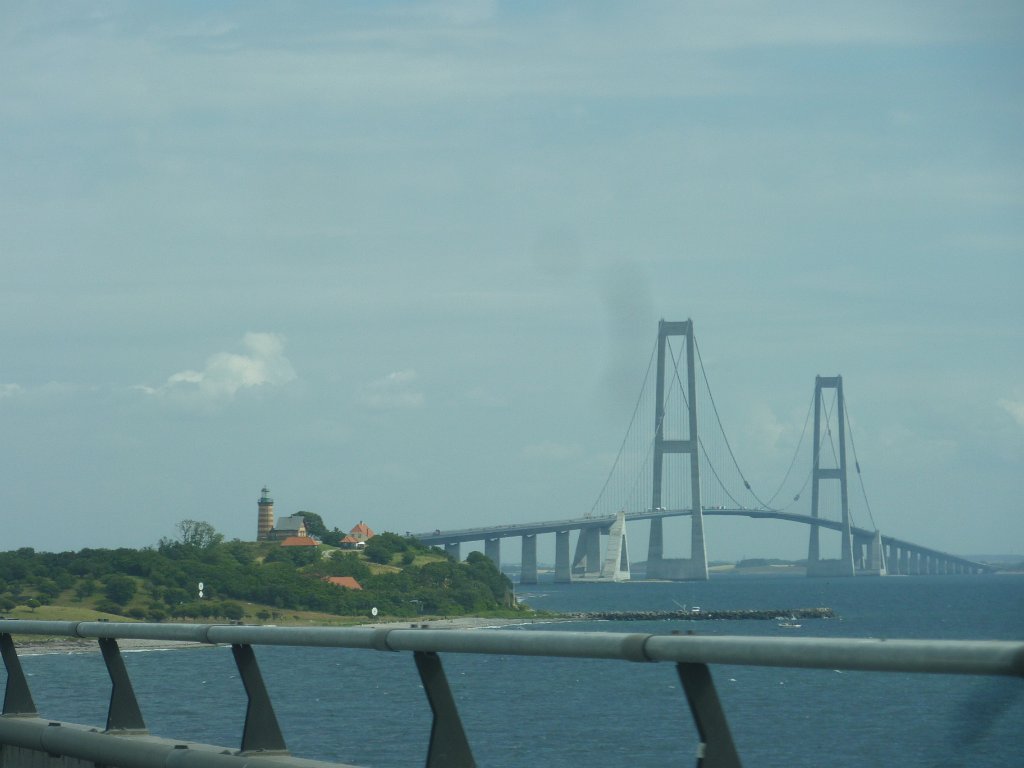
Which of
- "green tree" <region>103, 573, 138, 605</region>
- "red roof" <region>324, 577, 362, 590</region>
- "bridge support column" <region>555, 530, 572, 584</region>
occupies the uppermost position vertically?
"bridge support column" <region>555, 530, 572, 584</region>

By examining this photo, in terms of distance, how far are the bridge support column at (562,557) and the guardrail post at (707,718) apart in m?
144

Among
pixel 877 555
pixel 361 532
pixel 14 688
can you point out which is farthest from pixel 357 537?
pixel 14 688

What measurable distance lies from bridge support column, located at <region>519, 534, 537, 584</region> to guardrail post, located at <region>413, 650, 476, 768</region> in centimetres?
14517

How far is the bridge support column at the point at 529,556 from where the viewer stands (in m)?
153

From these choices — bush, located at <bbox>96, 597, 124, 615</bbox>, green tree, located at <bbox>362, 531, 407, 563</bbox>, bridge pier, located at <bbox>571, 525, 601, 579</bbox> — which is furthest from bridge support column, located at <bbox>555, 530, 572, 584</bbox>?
bush, located at <bbox>96, 597, 124, 615</bbox>

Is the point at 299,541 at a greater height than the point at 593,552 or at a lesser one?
greater

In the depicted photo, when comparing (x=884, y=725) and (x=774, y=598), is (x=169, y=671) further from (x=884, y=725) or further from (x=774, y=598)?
(x=774, y=598)

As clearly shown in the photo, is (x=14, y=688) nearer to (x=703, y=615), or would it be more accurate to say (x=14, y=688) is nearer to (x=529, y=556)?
(x=703, y=615)

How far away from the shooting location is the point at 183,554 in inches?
4843

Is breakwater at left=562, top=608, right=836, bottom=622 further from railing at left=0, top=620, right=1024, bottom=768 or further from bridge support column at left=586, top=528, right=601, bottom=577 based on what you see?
railing at left=0, top=620, right=1024, bottom=768

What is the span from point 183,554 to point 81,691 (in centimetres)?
11984

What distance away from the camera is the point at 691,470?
128 metres

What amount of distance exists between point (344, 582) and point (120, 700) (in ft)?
375

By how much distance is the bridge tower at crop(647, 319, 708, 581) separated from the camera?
129m
